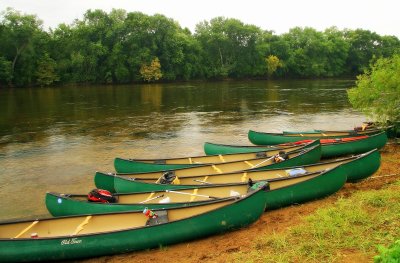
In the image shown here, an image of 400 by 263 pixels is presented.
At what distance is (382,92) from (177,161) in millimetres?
9998

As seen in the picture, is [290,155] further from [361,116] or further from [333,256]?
[361,116]

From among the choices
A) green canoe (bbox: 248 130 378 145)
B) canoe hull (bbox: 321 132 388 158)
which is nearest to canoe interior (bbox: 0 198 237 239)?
canoe hull (bbox: 321 132 388 158)

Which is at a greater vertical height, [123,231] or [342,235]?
[342,235]

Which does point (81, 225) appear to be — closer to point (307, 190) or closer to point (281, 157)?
point (307, 190)

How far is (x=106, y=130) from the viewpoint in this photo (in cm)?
2689

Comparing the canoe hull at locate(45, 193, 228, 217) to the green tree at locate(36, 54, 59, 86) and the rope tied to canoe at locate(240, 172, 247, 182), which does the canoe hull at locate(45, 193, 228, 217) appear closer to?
the rope tied to canoe at locate(240, 172, 247, 182)

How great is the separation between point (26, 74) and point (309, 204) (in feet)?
221

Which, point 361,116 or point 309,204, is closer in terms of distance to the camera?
point 309,204

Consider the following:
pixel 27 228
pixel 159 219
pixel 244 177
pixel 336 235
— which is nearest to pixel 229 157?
pixel 244 177

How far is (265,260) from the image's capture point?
7207mm

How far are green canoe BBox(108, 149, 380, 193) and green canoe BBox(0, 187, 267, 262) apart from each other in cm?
202

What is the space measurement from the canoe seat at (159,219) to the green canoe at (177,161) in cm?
425

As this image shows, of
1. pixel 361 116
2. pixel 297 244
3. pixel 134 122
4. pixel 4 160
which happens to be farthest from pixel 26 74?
pixel 297 244

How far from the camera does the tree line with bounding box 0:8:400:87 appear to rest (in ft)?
222
